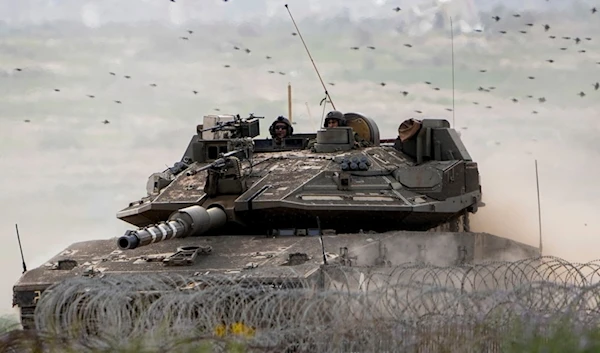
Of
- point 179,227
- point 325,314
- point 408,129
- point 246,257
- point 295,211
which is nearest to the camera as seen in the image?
point 325,314

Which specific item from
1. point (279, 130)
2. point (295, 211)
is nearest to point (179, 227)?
point (295, 211)

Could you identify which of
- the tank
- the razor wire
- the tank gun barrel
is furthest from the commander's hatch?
the razor wire

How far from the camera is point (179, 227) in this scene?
18203 mm

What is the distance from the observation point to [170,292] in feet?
48.1

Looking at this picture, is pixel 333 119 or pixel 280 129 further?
pixel 280 129

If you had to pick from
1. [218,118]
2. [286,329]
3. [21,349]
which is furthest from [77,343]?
[218,118]

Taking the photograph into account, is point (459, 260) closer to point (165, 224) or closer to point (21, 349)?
point (165, 224)

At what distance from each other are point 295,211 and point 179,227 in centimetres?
216

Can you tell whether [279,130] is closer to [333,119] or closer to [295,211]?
[333,119]

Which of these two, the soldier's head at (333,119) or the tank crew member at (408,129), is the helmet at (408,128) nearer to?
the tank crew member at (408,129)

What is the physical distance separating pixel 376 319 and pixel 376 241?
5813mm

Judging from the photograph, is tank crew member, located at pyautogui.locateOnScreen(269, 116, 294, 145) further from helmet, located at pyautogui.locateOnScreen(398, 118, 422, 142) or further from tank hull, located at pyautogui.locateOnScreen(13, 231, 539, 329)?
tank hull, located at pyautogui.locateOnScreen(13, 231, 539, 329)

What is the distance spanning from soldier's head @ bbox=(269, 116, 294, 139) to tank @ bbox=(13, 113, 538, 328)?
263mm

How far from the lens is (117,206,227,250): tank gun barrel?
16.7 metres
